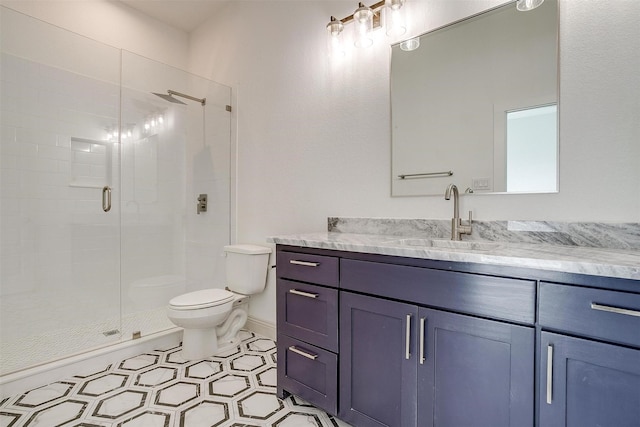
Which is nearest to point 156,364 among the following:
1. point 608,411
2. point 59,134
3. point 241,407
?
point 241,407

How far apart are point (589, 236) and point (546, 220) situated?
0.51 feet

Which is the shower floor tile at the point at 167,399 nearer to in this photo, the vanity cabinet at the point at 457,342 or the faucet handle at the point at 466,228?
the vanity cabinet at the point at 457,342

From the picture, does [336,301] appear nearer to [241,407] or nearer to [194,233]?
[241,407]

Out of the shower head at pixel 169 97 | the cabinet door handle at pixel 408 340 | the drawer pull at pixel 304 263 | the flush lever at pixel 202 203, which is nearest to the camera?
the cabinet door handle at pixel 408 340

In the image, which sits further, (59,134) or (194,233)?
(194,233)

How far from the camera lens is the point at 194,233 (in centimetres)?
291

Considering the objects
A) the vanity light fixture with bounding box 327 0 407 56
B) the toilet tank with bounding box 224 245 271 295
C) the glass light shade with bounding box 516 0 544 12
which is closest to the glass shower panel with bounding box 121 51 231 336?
the toilet tank with bounding box 224 245 271 295

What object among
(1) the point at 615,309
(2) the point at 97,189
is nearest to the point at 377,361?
(1) the point at 615,309

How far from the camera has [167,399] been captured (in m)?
1.64

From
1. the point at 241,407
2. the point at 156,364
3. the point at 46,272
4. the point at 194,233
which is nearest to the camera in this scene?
the point at 241,407

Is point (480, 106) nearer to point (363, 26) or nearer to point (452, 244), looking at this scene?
point (452, 244)

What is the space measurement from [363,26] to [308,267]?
1432mm

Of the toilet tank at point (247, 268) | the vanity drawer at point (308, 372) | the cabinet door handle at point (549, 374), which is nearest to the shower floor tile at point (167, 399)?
the vanity drawer at point (308, 372)

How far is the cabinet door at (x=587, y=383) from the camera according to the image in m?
0.81
